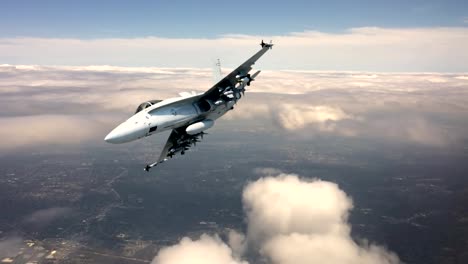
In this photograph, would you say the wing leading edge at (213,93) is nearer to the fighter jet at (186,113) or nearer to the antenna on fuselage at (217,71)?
the fighter jet at (186,113)

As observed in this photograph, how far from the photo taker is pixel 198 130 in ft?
98.0

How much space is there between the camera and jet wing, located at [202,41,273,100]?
31.3m

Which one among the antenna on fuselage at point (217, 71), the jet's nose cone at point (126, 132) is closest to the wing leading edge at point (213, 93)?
the jet's nose cone at point (126, 132)

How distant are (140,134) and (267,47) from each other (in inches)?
568

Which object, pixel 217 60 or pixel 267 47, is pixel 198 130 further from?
pixel 217 60

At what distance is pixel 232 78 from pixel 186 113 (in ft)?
20.9

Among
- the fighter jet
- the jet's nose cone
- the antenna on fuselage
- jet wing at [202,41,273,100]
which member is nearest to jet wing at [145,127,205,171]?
the fighter jet

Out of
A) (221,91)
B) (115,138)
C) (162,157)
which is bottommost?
(162,157)

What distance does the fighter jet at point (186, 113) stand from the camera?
26.5 meters

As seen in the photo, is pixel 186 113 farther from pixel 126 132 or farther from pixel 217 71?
pixel 217 71

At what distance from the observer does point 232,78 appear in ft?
107

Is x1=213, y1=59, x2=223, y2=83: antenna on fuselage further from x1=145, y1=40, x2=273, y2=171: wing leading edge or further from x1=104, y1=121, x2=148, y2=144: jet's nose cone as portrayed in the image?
x1=104, y1=121, x2=148, y2=144: jet's nose cone

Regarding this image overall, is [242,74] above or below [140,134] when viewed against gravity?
above

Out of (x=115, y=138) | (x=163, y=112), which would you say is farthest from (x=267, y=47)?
(x=115, y=138)
